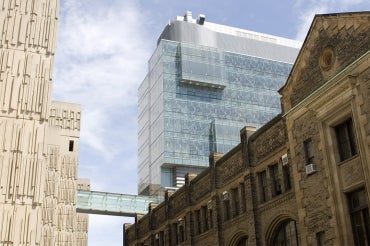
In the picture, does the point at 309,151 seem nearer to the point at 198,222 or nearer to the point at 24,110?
the point at 198,222

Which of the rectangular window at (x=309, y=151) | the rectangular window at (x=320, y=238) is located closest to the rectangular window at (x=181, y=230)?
the rectangular window at (x=309, y=151)

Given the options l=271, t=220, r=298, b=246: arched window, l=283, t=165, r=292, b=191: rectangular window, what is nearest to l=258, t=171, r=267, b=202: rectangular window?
l=271, t=220, r=298, b=246: arched window

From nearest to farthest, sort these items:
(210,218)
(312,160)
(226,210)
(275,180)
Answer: (312,160)
(275,180)
(226,210)
(210,218)

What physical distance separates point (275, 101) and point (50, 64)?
6488 cm

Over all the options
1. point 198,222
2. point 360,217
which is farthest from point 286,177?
point 198,222

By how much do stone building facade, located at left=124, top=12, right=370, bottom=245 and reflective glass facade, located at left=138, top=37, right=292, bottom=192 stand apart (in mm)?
53394

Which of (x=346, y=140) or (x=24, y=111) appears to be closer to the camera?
(x=346, y=140)

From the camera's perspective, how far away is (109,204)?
66.1 meters

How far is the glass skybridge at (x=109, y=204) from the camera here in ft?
216

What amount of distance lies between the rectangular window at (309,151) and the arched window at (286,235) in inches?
153

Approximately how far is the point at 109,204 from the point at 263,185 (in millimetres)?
42444

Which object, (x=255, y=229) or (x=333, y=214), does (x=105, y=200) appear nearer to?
(x=255, y=229)

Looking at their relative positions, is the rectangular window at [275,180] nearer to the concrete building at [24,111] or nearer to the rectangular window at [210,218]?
the rectangular window at [210,218]

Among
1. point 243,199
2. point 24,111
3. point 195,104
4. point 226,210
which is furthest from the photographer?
point 195,104
